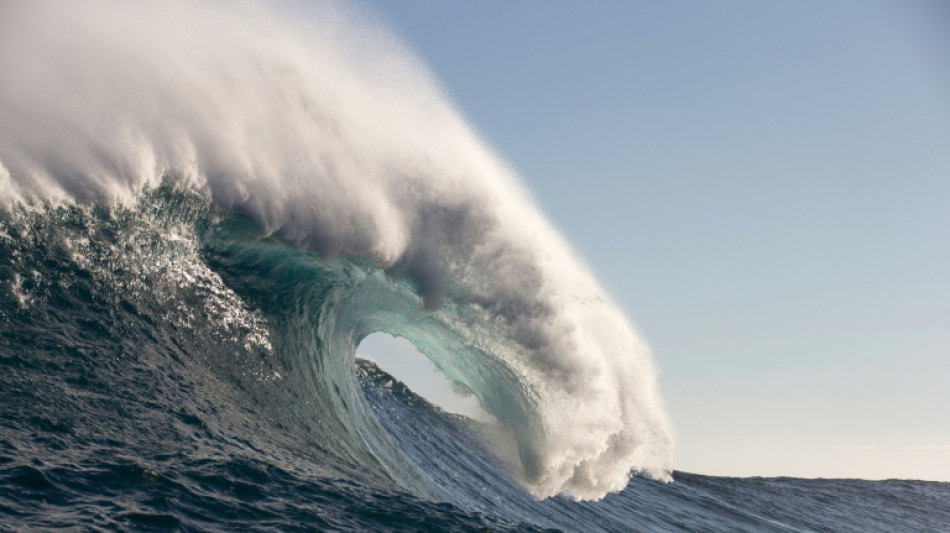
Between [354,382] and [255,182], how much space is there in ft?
15.2

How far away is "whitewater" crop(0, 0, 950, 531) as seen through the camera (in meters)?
6.62

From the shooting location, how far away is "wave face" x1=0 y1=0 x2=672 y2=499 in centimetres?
970

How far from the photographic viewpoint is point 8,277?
8.22m

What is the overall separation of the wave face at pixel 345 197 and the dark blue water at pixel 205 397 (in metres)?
0.21

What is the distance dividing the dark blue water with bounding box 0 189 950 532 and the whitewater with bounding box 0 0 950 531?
0.04 m

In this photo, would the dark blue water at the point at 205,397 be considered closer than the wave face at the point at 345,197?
Yes

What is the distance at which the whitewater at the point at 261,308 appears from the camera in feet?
21.7

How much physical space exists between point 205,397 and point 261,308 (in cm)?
291

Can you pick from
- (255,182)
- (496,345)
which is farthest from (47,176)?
(496,345)

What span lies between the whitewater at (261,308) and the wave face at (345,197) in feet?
0.13

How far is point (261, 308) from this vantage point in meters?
11.1

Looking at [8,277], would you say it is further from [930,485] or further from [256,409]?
[930,485]

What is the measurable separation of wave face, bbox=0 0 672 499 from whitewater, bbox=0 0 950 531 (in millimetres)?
38

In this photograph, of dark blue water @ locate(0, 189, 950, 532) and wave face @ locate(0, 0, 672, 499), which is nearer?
dark blue water @ locate(0, 189, 950, 532)
